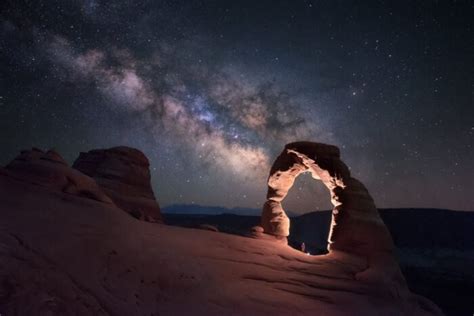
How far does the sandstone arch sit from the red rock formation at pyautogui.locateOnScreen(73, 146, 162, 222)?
1209 cm

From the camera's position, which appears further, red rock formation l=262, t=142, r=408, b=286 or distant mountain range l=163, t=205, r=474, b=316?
distant mountain range l=163, t=205, r=474, b=316

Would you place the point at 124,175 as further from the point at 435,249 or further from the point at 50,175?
the point at 435,249

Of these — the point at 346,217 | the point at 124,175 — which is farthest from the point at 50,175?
the point at 124,175

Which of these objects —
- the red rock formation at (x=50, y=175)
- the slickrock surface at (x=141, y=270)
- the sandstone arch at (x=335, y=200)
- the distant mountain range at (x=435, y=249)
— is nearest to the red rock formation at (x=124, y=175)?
the distant mountain range at (x=435, y=249)

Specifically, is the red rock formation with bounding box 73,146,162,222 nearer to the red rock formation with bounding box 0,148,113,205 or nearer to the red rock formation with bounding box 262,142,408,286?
the red rock formation with bounding box 262,142,408,286

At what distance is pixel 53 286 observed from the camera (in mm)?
4457

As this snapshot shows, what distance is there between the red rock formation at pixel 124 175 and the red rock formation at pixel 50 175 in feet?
45.1

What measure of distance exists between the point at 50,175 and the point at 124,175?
1725 cm

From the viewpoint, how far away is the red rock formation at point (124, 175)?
79.2 feet

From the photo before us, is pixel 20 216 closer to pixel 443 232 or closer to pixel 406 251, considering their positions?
pixel 406 251

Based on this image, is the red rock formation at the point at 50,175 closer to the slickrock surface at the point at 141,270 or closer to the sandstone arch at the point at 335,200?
the slickrock surface at the point at 141,270

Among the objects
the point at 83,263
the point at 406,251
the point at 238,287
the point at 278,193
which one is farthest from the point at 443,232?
the point at 83,263

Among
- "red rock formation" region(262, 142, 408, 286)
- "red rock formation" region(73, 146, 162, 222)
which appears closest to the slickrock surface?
"red rock formation" region(262, 142, 408, 286)

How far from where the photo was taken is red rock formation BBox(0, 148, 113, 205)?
28.3 feet
